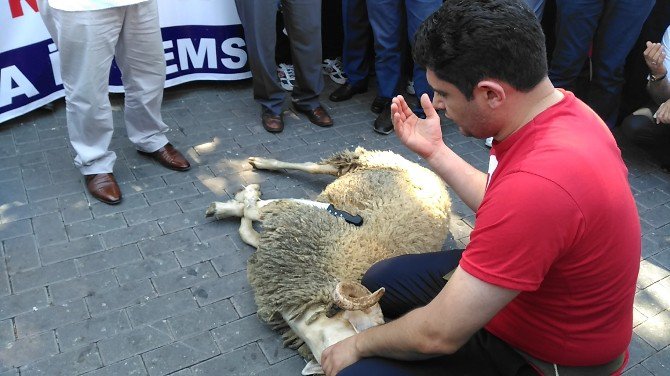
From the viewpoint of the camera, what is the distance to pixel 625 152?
461 centimetres

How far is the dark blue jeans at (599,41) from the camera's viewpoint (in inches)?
168

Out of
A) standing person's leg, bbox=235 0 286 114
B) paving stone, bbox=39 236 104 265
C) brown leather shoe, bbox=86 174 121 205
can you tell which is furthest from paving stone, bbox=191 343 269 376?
standing person's leg, bbox=235 0 286 114

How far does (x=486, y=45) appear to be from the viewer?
1591 mm

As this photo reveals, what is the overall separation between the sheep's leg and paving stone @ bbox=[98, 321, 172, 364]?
1398mm

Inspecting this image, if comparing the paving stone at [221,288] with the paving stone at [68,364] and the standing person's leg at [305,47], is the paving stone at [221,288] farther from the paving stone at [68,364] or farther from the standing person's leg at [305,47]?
the standing person's leg at [305,47]

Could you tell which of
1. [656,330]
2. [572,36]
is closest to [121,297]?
[656,330]

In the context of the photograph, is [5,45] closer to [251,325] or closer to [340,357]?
[251,325]

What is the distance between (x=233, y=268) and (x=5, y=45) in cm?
243

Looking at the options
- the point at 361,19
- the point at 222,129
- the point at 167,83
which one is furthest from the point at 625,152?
the point at 167,83

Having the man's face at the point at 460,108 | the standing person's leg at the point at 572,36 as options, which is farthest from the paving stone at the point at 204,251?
the standing person's leg at the point at 572,36

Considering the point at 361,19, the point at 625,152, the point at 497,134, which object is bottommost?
the point at 625,152

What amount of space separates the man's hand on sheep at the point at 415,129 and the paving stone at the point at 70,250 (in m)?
1.78

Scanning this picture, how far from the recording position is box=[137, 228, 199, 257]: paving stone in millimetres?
3148

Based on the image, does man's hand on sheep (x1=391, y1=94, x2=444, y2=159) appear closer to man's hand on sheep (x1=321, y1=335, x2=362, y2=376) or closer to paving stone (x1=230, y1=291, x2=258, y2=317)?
man's hand on sheep (x1=321, y1=335, x2=362, y2=376)
